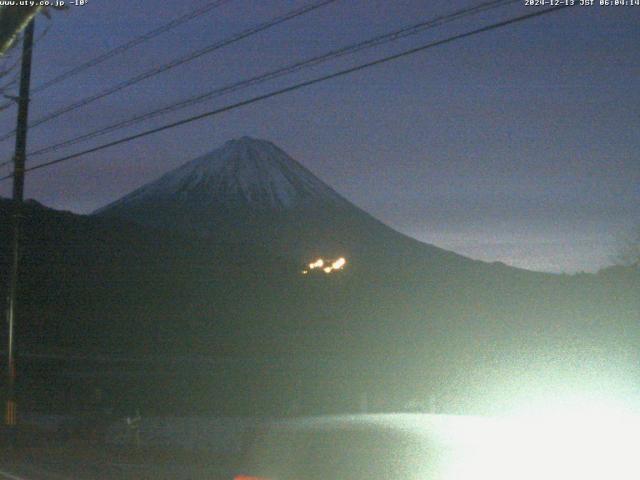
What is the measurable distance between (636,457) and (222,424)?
17.9 m

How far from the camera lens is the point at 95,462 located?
17.5 meters

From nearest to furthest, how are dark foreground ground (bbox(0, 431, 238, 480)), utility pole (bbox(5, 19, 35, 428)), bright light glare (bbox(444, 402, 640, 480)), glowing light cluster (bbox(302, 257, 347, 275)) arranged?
bright light glare (bbox(444, 402, 640, 480)), dark foreground ground (bbox(0, 431, 238, 480)), utility pole (bbox(5, 19, 35, 428)), glowing light cluster (bbox(302, 257, 347, 275))

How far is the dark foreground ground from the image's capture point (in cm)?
1544

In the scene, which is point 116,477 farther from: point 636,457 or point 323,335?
point 323,335

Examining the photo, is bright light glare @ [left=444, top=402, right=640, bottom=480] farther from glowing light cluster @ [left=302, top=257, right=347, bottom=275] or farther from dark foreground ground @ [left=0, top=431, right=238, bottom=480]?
glowing light cluster @ [left=302, top=257, right=347, bottom=275]

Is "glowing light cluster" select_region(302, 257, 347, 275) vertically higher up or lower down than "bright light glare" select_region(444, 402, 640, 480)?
higher up

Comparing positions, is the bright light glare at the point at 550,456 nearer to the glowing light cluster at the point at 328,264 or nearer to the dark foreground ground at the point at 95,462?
the dark foreground ground at the point at 95,462

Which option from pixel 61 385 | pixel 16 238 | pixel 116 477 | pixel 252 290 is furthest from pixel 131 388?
pixel 252 290

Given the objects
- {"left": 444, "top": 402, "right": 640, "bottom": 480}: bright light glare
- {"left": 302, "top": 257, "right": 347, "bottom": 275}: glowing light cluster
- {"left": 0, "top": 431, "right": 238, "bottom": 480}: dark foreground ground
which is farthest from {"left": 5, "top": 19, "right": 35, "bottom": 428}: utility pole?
{"left": 444, "top": 402, "right": 640, "bottom": 480}: bright light glare

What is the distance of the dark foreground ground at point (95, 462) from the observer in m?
15.4

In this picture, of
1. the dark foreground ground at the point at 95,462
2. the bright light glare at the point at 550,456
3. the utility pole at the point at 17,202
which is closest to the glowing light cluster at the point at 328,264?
the dark foreground ground at the point at 95,462

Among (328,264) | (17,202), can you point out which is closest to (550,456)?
(328,264)

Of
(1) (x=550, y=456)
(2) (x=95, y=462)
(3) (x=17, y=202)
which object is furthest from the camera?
(3) (x=17, y=202)

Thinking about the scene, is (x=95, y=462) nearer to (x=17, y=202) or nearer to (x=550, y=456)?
(x=17, y=202)
